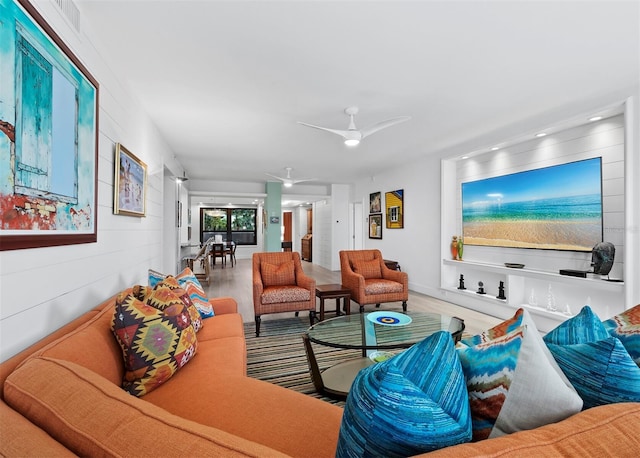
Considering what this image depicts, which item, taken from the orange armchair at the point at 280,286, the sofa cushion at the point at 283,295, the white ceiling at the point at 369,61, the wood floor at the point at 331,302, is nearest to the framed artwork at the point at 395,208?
the wood floor at the point at 331,302

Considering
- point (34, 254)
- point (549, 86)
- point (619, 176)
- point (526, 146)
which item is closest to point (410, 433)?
point (34, 254)

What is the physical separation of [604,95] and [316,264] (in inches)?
338

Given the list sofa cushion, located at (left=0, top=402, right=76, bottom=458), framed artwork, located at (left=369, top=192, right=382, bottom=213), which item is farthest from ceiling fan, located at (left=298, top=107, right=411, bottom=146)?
framed artwork, located at (left=369, top=192, right=382, bottom=213)

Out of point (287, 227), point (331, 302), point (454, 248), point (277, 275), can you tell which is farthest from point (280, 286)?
point (287, 227)

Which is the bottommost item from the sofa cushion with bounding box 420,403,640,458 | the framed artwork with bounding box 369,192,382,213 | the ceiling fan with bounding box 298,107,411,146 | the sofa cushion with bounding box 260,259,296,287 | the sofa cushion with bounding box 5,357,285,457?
the sofa cushion with bounding box 260,259,296,287

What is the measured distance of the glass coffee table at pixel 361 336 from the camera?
88.3 inches

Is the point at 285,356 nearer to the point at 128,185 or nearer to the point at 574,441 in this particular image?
the point at 128,185

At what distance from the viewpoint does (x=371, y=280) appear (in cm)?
467

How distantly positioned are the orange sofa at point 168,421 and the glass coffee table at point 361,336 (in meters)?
0.89

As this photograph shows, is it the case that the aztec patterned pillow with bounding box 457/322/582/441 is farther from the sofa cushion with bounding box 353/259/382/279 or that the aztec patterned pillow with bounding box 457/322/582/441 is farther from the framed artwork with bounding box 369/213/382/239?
the framed artwork with bounding box 369/213/382/239

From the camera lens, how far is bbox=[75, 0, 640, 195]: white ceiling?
1.92m

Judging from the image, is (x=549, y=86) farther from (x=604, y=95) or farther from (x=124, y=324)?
(x=124, y=324)

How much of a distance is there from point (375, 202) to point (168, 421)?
721 centimetres

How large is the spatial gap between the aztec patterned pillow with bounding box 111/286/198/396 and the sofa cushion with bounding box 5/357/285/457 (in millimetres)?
525
